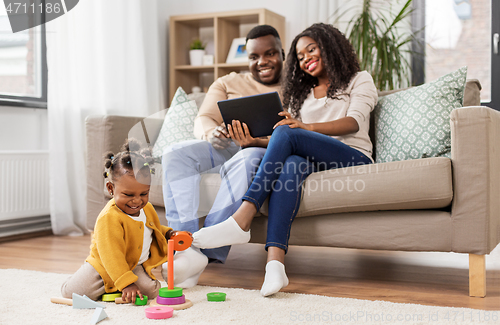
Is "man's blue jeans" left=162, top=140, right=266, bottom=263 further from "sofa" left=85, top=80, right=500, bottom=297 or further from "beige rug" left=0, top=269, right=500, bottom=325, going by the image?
"beige rug" left=0, top=269, right=500, bottom=325

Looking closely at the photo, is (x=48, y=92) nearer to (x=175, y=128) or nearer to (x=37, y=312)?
(x=175, y=128)

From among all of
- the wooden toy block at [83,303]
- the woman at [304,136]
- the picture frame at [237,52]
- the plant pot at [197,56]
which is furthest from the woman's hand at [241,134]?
the plant pot at [197,56]

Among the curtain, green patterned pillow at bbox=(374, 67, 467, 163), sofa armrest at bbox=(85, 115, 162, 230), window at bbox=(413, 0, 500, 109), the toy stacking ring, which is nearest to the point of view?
the toy stacking ring

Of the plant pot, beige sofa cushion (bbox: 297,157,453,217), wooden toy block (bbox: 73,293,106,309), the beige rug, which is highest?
the plant pot

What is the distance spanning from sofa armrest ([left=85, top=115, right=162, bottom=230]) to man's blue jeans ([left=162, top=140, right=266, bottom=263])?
1.60ft

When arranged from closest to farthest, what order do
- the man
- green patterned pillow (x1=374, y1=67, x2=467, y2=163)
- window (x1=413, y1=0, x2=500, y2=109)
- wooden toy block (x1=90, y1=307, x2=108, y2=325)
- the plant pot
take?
wooden toy block (x1=90, y1=307, x2=108, y2=325) < the man < green patterned pillow (x1=374, y1=67, x2=467, y2=163) < window (x1=413, y1=0, x2=500, y2=109) < the plant pot

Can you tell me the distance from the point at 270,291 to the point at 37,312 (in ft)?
2.02

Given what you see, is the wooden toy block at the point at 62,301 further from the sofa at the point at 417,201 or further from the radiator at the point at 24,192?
the radiator at the point at 24,192

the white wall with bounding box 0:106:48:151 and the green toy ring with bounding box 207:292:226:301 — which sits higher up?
the white wall with bounding box 0:106:48:151

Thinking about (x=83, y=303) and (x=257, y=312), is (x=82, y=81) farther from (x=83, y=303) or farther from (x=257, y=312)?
(x=257, y=312)

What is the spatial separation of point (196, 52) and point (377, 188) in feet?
7.24

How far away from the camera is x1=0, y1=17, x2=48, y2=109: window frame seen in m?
2.59

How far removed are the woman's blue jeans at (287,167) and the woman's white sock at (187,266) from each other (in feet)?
0.73

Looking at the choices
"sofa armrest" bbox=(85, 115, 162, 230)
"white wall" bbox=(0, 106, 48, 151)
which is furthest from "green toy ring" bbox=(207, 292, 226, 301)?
"white wall" bbox=(0, 106, 48, 151)
